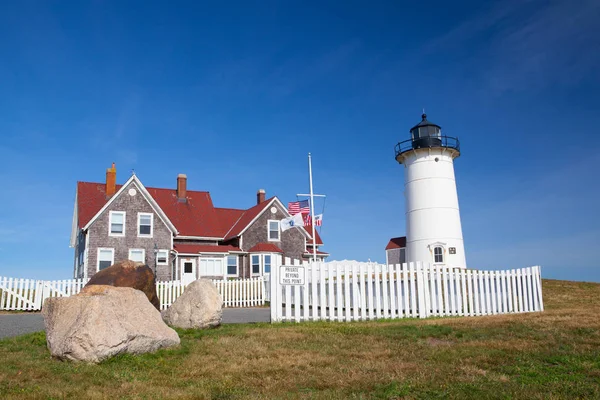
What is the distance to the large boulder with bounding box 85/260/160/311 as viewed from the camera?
14.2 meters

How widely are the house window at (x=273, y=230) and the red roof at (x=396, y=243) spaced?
9.61 meters

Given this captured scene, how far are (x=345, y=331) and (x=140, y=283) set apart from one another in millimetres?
6247

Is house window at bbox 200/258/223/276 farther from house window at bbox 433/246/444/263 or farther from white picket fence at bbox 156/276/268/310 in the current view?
house window at bbox 433/246/444/263

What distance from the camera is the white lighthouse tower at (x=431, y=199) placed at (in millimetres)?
33656

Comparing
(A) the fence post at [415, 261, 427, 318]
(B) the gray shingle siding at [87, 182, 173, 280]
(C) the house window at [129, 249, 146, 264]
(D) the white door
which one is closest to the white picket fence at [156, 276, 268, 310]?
(D) the white door

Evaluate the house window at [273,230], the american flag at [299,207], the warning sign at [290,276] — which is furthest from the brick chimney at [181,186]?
the warning sign at [290,276]

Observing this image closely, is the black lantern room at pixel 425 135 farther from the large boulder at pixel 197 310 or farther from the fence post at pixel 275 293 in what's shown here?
the large boulder at pixel 197 310

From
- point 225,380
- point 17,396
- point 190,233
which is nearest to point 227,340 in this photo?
point 225,380

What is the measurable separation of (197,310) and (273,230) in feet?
85.6

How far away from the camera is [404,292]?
1577 centimetres

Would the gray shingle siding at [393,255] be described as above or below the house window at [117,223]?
below

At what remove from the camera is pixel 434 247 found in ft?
111

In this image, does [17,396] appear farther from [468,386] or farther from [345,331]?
[345,331]

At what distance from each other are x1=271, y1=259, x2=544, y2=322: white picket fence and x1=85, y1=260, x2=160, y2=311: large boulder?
3.55m
